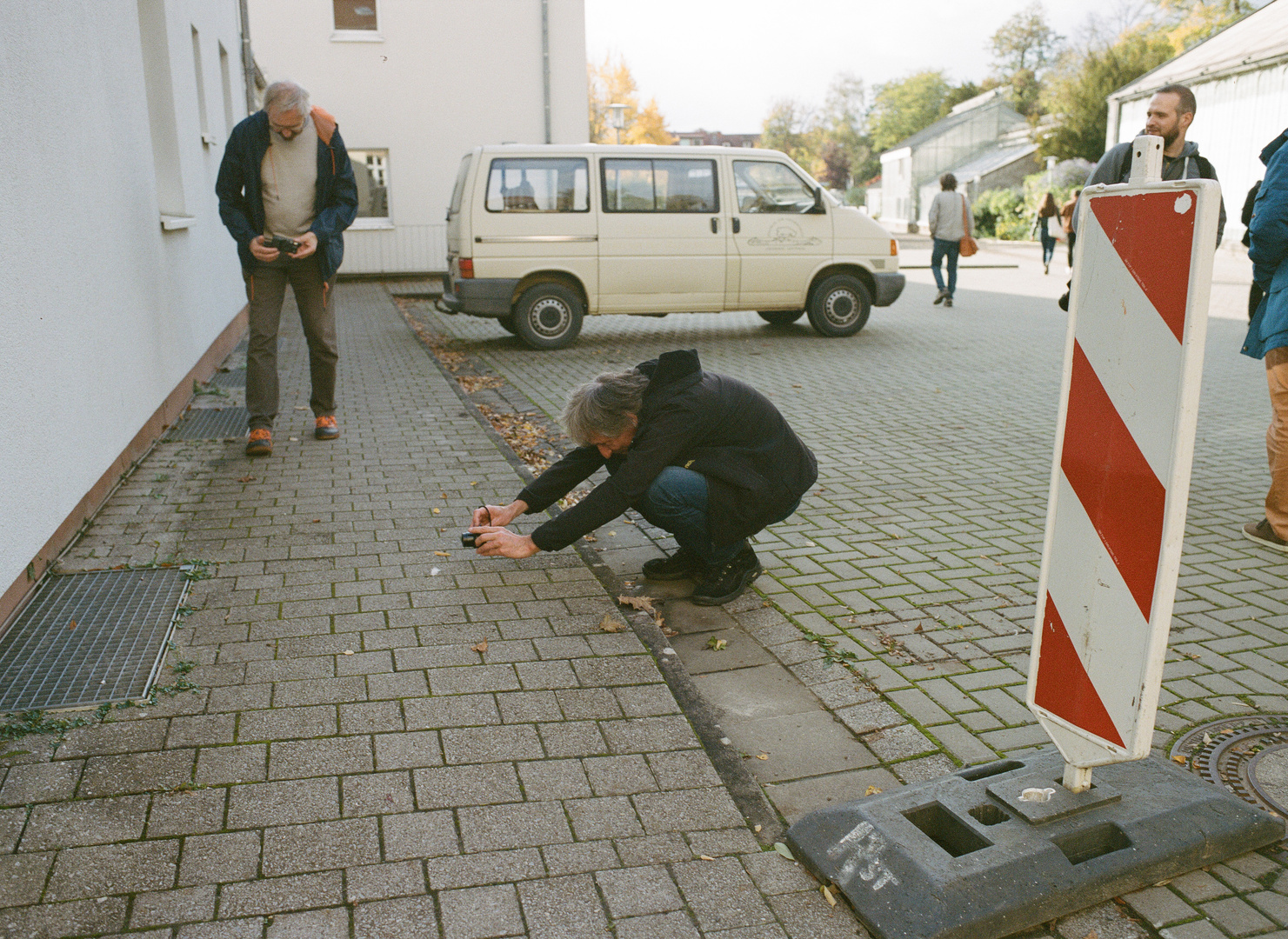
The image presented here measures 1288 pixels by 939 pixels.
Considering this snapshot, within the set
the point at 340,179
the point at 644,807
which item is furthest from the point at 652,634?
the point at 340,179

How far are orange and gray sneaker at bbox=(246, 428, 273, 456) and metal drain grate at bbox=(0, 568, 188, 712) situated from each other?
200cm

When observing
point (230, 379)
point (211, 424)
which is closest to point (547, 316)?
point (230, 379)

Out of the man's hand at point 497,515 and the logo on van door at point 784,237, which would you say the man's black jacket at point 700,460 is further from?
the logo on van door at point 784,237

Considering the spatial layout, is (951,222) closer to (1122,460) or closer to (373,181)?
(373,181)

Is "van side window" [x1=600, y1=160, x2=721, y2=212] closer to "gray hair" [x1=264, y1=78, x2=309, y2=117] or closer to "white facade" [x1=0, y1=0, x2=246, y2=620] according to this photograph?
"white facade" [x1=0, y1=0, x2=246, y2=620]

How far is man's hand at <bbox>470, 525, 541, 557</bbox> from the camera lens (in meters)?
3.81

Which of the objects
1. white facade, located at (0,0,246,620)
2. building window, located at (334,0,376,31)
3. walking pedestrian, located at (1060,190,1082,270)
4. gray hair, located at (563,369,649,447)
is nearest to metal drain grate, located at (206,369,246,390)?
white facade, located at (0,0,246,620)

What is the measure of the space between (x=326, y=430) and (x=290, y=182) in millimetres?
1558

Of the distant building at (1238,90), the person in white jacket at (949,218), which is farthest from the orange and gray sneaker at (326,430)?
the distant building at (1238,90)

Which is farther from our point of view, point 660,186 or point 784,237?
point 784,237

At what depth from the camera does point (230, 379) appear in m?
9.22

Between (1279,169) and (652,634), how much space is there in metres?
3.50

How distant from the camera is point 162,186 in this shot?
8.23 meters

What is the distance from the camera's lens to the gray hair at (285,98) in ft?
20.3
